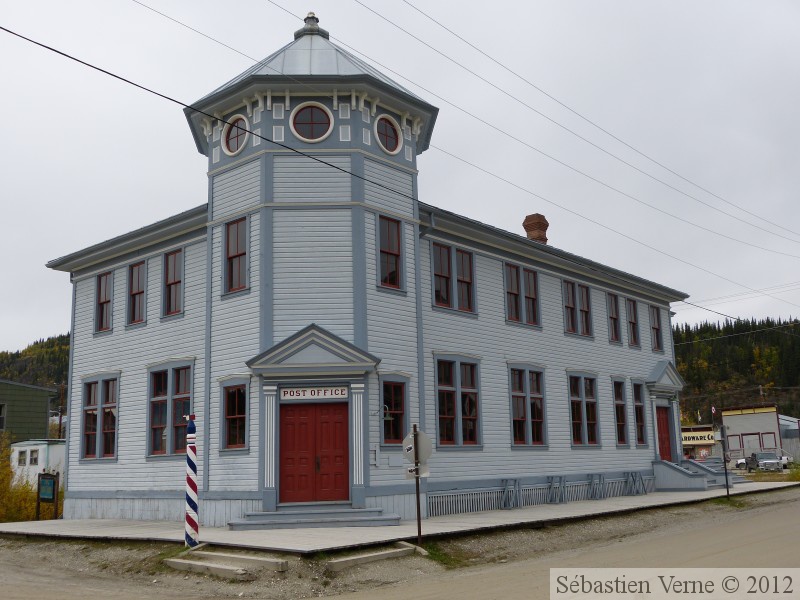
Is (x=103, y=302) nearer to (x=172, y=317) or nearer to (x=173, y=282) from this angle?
(x=173, y=282)

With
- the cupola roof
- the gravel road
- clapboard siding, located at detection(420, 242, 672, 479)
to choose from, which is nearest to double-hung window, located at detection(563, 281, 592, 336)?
clapboard siding, located at detection(420, 242, 672, 479)

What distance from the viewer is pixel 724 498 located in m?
26.6

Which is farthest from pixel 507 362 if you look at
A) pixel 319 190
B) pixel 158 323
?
pixel 158 323

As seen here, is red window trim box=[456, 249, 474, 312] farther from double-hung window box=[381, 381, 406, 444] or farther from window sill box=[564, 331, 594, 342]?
window sill box=[564, 331, 594, 342]

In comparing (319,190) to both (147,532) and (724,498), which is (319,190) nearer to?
(147,532)

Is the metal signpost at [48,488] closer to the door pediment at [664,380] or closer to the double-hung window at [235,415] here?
the double-hung window at [235,415]

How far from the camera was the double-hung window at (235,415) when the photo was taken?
1972 centimetres

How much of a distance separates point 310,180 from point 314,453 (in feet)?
21.5

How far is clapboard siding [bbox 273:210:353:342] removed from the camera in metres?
19.5

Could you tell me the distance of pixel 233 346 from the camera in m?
20.1

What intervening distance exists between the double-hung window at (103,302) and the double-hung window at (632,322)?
61.1 feet

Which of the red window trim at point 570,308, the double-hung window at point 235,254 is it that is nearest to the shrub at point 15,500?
the double-hung window at point 235,254

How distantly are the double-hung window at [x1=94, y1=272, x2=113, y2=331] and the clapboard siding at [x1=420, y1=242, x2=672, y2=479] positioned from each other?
10.1 meters

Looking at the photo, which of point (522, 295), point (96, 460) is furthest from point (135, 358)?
point (522, 295)
